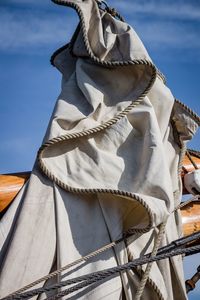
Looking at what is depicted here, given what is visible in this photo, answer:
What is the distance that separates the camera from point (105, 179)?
2574 mm

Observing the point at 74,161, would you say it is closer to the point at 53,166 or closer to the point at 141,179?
the point at 53,166

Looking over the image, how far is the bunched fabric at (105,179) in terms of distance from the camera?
2.37m

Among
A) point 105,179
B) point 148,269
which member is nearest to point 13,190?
point 105,179

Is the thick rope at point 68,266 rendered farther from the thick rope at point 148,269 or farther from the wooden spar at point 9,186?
the wooden spar at point 9,186

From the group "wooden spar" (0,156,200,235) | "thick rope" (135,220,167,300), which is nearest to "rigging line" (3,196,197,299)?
"thick rope" (135,220,167,300)

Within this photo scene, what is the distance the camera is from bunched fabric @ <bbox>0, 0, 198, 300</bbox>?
2.37 m

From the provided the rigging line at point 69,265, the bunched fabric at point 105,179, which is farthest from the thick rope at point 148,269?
the rigging line at point 69,265

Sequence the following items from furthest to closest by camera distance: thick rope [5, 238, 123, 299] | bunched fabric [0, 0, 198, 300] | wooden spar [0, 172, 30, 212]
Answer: wooden spar [0, 172, 30, 212] < bunched fabric [0, 0, 198, 300] < thick rope [5, 238, 123, 299]

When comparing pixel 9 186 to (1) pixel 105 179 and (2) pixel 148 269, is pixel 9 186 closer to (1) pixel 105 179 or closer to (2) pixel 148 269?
(1) pixel 105 179

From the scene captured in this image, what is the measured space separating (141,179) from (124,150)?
0.23 m

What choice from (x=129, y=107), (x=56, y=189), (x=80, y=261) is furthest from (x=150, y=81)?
(x=80, y=261)

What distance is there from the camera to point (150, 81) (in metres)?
2.83

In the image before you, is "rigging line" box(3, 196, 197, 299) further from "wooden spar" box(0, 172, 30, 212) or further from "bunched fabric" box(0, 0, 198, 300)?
"wooden spar" box(0, 172, 30, 212)

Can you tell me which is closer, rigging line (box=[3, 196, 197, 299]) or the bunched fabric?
rigging line (box=[3, 196, 197, 299])
